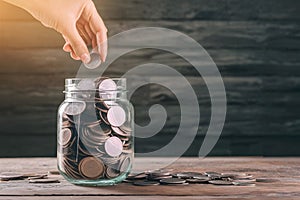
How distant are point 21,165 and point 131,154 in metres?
0.42

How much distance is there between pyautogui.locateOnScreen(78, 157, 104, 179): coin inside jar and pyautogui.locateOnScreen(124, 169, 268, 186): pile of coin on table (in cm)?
8

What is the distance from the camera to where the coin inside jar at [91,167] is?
115cm

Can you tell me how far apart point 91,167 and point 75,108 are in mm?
121

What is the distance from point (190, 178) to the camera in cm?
125

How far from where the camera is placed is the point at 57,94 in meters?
2.51

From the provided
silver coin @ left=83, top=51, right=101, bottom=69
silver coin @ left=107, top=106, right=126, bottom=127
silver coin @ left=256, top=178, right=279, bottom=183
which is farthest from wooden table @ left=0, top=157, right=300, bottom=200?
silver coin @ left=83, top=51, right=101, bottom=69

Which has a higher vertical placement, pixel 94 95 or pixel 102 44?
pixel 102 44

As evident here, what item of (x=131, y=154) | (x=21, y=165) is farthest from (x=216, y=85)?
(x=131, y=154)

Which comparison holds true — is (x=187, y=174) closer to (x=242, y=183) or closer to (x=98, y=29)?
(x=242, y=183)

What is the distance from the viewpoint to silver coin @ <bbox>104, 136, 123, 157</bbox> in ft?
3.77

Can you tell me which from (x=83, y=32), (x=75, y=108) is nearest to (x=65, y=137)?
(x=75, y=108)

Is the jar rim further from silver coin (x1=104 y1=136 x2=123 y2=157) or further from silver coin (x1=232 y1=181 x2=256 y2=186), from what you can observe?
silver coin (x1=232 y1=181 x2=256 y2=186)

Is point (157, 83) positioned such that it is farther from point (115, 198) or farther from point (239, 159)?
point (115, 198)

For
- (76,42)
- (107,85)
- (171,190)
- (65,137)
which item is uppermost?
(76,42)
